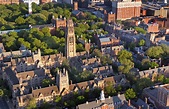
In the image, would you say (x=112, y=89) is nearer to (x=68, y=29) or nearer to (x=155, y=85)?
(x=155, y=85)

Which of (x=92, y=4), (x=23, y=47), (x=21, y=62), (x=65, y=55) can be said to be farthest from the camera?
(x=92, y=4)

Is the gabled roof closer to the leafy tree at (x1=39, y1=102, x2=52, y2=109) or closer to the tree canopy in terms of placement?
the leafy tree at (x1=39, y1=102, x2=52, y2=109)

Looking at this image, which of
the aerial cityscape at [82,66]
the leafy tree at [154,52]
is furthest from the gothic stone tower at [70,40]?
the leafy tree at [154,52]

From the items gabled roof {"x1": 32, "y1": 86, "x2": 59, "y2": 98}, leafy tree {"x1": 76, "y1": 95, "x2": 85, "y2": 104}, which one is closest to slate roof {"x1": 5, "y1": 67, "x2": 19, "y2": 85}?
gabled roof {"x1": 32, "y1": 86, "x2": 59, "y2": 98}

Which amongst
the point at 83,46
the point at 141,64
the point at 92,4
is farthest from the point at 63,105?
the point at 92,4

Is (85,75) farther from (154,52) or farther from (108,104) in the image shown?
(154,52)

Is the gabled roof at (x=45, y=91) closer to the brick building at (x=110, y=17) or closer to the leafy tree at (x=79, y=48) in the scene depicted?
the leafy tree at (x=79, y=48)
